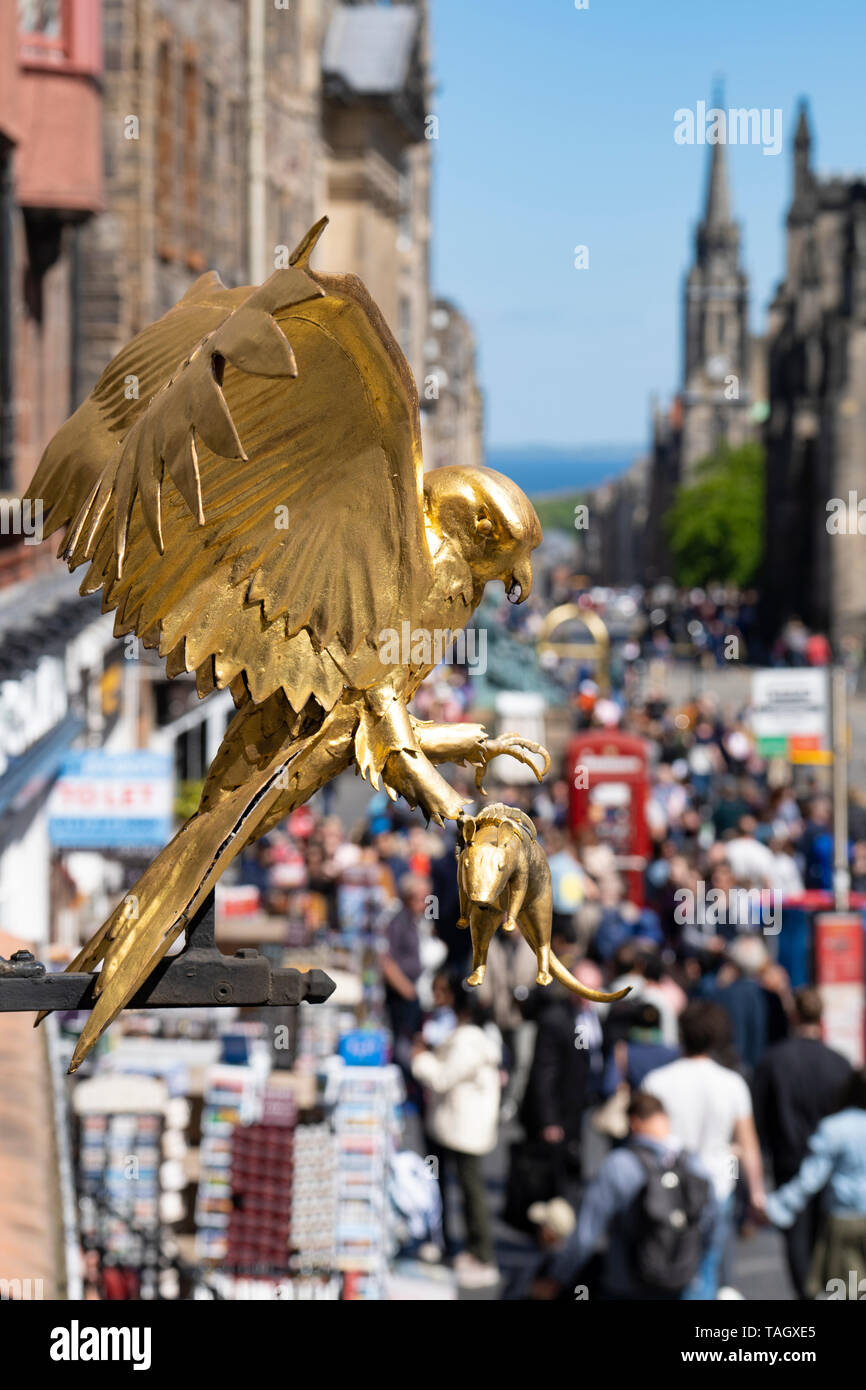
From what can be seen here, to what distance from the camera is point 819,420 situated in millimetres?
92625

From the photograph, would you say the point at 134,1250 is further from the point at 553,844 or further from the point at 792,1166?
the point at 553,844

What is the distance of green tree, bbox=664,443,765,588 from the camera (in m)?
127

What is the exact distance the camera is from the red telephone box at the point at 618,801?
68.3ft

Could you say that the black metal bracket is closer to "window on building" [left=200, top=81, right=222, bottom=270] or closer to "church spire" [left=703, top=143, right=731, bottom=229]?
"window on building" [left=200, top=81, right=222, bottom=270]

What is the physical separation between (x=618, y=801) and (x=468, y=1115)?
1077 cm

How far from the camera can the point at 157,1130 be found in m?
9.73

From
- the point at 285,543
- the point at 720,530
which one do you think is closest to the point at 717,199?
the point at 720,530

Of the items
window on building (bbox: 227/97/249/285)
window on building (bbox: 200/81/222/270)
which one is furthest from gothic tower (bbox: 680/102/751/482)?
window on building (bbox: 200/81/222/270)

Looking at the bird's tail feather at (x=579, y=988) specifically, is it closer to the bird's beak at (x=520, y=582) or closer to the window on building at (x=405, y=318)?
the bird's beak at (x=520, y=582)

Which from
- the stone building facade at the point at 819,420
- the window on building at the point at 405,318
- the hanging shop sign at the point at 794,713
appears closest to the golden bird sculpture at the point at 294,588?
the hanging shop sign at the point at 794,713

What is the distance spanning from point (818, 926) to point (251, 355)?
42.1ft

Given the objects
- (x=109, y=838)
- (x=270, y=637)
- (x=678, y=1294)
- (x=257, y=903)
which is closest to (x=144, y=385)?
(x=270, y=637)

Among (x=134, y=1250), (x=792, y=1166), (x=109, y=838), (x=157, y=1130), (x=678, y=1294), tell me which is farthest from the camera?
(x=109, y=838)

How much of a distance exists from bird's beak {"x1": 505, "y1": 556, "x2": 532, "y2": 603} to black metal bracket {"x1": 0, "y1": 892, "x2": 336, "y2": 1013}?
56cm
